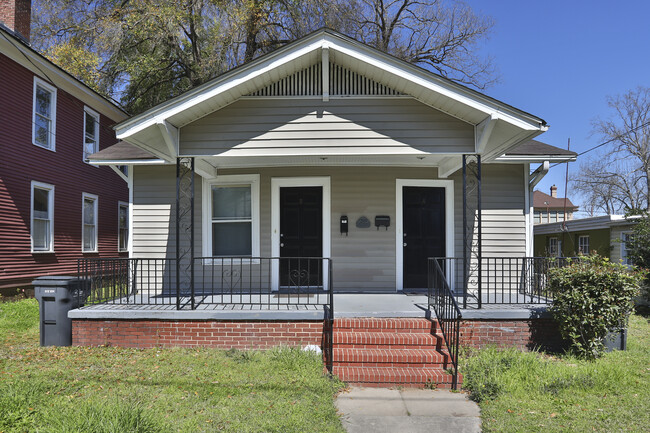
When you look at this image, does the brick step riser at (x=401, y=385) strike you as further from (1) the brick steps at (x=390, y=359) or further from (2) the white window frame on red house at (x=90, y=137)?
(2) the white window frame on red house at (x=90, y=137)

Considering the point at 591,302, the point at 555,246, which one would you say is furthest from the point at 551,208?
the point at 591,302

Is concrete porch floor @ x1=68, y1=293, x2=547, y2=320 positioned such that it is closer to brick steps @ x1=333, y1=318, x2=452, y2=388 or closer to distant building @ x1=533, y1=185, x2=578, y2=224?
brick steps @ x1=333, y1=318, x2=452, y2=388

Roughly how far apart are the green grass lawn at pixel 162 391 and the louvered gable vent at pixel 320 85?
358 cm

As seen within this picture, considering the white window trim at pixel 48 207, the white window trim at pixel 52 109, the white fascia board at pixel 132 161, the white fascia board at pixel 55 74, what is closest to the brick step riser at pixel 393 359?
the white fascia board at pixel 132 161

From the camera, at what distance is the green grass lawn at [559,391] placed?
3838 millimetres

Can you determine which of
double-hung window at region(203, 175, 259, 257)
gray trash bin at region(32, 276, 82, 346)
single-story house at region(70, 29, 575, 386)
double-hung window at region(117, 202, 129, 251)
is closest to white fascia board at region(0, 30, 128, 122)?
double-hung window at region(117, 202, 129, 251)

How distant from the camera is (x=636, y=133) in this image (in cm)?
2572

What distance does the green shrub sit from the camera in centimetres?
535

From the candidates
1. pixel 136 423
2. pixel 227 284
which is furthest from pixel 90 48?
pixel 136 423

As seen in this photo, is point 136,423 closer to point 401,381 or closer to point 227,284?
point 401,381

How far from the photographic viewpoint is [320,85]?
20.2 feet

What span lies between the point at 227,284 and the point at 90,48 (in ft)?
40.3

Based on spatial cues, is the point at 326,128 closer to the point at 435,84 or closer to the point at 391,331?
the point at 435,84

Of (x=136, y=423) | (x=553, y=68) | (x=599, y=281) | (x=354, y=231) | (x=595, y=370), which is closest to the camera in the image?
(x=136, y=423)
